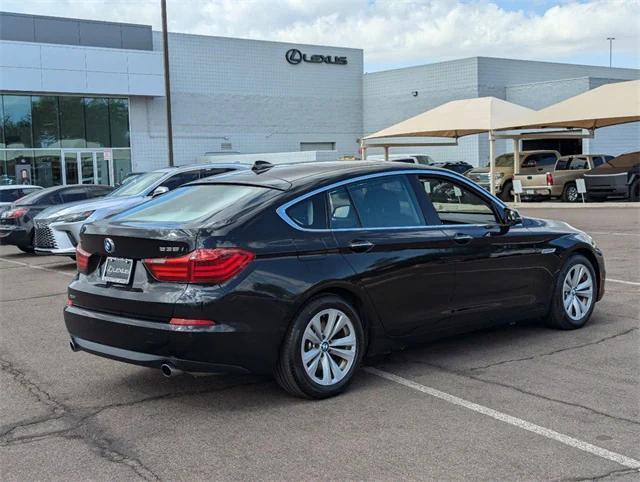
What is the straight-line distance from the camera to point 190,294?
15.9 feet

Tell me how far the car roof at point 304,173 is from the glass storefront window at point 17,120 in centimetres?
3378

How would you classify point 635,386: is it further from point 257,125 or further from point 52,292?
point 257,125

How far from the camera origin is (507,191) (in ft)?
98.3

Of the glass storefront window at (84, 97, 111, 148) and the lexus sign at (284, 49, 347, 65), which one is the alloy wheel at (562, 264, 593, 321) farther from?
the lexus sign at (284, 49, 347, 65)

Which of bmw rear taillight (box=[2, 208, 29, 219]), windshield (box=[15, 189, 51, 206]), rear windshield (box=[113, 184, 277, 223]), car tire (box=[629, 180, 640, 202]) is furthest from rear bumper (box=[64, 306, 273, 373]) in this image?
car tire (box=[629, 180, 640, 202])

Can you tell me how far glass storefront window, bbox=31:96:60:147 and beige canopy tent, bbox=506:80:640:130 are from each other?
22587 mm

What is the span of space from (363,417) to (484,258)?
2071mm

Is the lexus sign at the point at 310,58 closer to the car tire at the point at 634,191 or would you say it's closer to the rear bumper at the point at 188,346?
the car tire at the point at 634,191

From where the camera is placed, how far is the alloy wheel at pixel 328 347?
17.1 feet

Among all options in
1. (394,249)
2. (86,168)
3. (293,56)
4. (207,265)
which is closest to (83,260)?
(207,265)

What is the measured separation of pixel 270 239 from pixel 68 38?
37.0 metres

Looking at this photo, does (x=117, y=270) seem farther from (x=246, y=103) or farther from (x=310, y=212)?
(x=246, y=103)

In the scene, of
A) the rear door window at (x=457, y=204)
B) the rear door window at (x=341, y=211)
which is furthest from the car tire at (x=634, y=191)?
the rear door window at (x=341, y=211)

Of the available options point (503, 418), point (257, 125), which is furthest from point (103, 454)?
point (257, 125)
